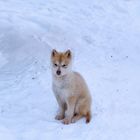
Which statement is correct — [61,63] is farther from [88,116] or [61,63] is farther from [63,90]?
[88,116]

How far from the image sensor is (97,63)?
11148mm

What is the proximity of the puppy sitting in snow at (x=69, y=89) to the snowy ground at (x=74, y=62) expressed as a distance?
0.18m

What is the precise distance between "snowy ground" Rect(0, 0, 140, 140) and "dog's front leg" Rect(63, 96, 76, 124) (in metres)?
0.14

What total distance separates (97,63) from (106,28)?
7.57 feet

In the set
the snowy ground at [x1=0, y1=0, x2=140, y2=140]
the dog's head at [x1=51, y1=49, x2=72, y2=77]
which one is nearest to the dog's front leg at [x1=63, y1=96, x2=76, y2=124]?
the snowy ground at [x1=0, y1=0, x2=140, y2=140]

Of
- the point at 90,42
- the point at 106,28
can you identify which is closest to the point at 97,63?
the point at 90,42

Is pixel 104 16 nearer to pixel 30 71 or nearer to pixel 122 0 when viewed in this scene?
pixel 122 0

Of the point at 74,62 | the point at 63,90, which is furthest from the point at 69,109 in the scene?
the point at 74,62

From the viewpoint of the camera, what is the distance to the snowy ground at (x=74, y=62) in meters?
8.00

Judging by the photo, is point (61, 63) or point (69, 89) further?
point (69, 89)

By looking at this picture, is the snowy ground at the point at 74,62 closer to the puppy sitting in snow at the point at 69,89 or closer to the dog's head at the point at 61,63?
the puppy sitting in snow at the point at 69,89

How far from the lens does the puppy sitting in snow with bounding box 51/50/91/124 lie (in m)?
7.90

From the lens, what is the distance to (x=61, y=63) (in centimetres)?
785

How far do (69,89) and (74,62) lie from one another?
3086 millimetres
